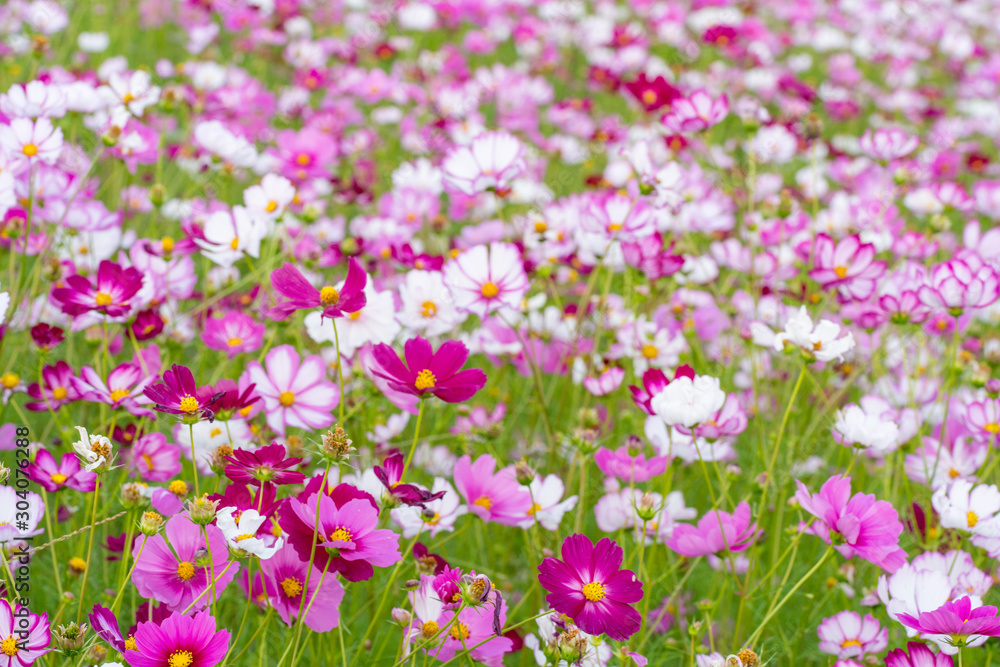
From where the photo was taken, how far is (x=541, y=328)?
5.19ft

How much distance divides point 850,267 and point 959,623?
0.63 m

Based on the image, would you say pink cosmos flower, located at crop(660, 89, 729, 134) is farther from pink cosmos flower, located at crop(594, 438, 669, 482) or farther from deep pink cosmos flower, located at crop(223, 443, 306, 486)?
deep pink cosmos flower, located at crop(223, 443, 306, 486)

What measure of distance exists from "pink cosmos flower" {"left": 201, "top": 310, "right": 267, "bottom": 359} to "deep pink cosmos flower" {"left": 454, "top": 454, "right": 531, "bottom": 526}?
346mm

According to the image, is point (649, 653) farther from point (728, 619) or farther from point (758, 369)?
point (758, 369)

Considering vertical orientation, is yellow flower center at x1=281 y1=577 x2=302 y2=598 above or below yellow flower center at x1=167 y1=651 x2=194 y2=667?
below

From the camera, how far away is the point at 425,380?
0.88m

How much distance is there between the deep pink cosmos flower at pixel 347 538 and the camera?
76 centimetres

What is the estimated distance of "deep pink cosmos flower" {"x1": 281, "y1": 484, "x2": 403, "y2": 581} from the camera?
0.76 metres

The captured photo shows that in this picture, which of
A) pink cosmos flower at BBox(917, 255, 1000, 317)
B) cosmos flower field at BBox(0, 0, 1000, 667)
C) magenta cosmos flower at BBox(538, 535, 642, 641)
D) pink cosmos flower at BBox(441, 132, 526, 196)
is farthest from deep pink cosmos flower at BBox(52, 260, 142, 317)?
pink cosmos flower at BBox(917, 255, 1000, 317)

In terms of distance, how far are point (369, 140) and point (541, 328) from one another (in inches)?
43.6

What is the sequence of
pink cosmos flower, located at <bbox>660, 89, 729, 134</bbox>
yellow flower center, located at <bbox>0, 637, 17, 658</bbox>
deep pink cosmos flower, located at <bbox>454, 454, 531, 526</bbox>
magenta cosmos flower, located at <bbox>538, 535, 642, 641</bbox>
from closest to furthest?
yellow flower center, located at <bbox>0, 637, 17, 658</bbox>
magenta cosmos flower, located at <bbox>538, 535, 642, 641</bbox>
deep pink cosmos flower, located at <bbox>454, 454, 531, 526</bbox>
pink cosmos flower, located at <bbox>660, 89, 729, 134</bbox>

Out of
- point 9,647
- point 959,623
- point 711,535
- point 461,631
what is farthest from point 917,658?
point 9,647

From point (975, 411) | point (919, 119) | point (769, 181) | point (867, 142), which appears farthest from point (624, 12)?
point (975, 411)

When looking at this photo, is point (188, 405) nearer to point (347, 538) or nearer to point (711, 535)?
point (347, 538)
